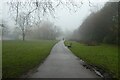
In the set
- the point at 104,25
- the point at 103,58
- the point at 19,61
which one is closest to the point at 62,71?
the point at 19,61

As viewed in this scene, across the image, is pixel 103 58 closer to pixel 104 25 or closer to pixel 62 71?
pixel 62 71

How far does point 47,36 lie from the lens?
146 m

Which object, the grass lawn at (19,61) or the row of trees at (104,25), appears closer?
the grass lawn at (19,61)

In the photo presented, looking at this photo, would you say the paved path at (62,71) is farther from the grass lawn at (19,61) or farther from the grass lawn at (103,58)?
the grass lawn at (103,58)

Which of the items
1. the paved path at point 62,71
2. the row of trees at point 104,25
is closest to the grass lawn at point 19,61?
the paved path at point 62,71

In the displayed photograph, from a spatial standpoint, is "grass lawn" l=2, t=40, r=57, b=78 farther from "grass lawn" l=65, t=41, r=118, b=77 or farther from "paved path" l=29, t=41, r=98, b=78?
"grass lawn" l=65, t=41, r=118, b=77

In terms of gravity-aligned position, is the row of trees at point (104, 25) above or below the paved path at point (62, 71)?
above

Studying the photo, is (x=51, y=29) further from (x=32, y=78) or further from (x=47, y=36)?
(x=32, y=78)

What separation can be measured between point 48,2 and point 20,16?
7.54 feet

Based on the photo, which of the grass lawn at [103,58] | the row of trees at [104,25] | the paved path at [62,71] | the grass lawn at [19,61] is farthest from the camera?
the row of trees at [104,25]

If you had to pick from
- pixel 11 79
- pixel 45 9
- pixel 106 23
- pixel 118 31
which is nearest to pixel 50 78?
pixel 11 79

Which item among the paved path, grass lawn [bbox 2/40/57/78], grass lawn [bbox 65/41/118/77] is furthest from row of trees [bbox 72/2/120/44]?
the paved path

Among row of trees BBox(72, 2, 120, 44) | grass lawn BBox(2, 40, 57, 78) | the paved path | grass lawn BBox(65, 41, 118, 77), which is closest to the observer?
the paved path

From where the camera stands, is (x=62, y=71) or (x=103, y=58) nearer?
(x=62, y=71)
